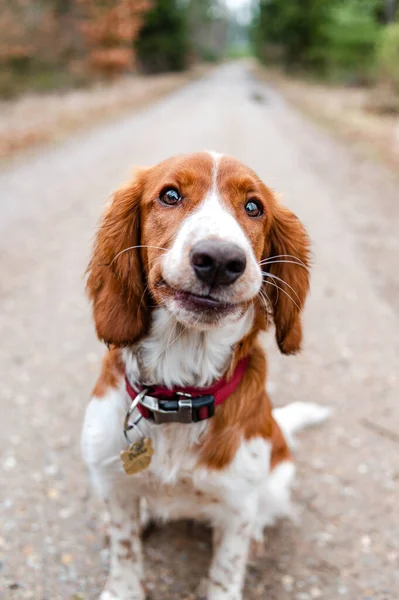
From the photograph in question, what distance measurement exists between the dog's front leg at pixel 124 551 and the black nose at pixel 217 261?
1.10 meters

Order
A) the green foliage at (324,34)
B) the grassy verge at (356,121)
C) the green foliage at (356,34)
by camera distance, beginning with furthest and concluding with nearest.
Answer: the green foliage at (324,34) < the green foliage at (356,34) < the grassy verge at (356,121)

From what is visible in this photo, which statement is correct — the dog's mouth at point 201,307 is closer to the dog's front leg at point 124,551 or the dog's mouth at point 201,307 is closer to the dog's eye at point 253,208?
the dog's eye at point 253,208

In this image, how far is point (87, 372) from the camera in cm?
377

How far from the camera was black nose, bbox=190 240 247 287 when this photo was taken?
1.54 m

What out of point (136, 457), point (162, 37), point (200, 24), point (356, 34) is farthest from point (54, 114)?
point (200, 24)

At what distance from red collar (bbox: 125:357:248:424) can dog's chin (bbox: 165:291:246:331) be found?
0.34 m

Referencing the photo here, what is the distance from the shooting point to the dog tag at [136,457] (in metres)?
1.89

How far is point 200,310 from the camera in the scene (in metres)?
1.68

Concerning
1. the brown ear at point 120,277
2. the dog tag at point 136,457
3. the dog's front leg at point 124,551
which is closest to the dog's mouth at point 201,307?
the brown ear at point 120,277

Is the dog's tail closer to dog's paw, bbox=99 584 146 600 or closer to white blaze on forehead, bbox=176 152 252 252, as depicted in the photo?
dog's paw, bbox=99 584 146 600

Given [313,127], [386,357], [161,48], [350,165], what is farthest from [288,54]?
[386,357]

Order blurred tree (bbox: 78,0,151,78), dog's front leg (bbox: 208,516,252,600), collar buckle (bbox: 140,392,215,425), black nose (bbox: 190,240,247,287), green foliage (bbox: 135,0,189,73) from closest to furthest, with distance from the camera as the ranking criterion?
black nose (bbox: 190,240,247,287), collar buckle (bbox: 140,392,215,425), dog's front leg (bbox: 208,516,252,600), blurred tree (bbox: 78,0,151,78), green foliage (bbox: 135,0,189,73)

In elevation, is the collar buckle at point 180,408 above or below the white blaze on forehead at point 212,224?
below

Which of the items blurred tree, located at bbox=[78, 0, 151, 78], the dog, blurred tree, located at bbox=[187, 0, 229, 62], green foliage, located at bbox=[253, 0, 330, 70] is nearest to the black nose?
the dog
